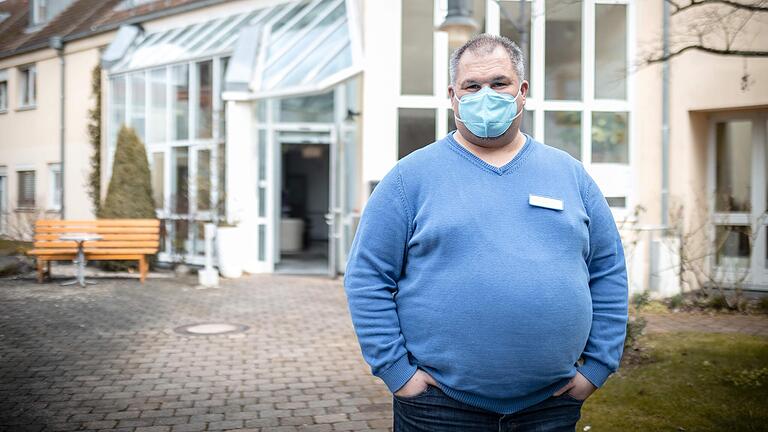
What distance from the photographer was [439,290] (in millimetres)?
2225

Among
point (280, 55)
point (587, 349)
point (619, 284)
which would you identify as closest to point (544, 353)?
point (587, 349)

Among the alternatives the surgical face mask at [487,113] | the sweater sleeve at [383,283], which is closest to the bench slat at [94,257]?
the sweater sleeve at [383,283]

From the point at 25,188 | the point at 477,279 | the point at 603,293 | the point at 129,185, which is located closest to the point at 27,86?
the point at 25,188

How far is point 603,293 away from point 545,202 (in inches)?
17.7

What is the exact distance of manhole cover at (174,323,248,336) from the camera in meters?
7.95

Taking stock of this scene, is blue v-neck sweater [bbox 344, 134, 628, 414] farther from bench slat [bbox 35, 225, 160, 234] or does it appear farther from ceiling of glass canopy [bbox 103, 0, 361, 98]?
bench slat [bbox 35, 225, 160, 234]

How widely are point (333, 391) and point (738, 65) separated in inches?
337

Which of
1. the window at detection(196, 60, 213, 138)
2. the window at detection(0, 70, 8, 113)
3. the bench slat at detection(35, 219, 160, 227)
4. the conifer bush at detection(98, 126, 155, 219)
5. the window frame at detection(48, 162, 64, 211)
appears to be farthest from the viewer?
the window at detection(196, 60, 213, 138)

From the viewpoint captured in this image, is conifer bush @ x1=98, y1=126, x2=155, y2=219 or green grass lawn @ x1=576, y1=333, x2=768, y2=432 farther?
conifer bush @ x1=98, y1=126, x2=155, y2=219

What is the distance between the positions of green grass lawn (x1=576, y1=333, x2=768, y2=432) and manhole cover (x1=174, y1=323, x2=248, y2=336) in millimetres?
4279

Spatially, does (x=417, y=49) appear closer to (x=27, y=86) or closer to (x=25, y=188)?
(x=27, y=86)

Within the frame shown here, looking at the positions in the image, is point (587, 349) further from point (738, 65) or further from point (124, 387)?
point (738, 65)

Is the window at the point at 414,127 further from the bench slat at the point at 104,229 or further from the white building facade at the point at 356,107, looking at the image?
the bench slat at the point at 104,229

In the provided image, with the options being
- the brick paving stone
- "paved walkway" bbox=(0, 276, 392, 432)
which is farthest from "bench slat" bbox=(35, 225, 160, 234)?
the brick paving stone
